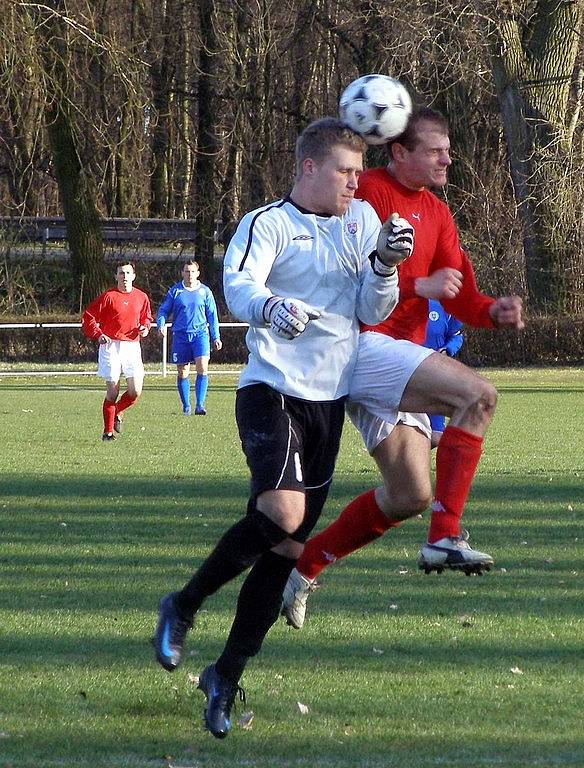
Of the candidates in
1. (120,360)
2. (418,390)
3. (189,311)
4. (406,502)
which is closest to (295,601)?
(406,502)

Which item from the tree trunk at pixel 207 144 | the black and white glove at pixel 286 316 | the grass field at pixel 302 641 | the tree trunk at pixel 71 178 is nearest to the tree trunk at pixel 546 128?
the tree trunk at pixel 207 144

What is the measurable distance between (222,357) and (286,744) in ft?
92.9

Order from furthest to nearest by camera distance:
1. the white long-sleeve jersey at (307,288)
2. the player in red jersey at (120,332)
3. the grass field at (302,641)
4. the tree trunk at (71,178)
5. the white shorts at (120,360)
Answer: the tree trunk at (71,178) → the white shorts at (120,360) → the player in red jersey at (120,332) → the white long-sleeve jersey at (307,288) → the grass field at (302,641)

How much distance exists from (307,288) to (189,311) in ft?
46.4

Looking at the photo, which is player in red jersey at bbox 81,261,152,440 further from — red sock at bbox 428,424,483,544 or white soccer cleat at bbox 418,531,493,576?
white soccer cleat at bbox 418,531,493,576

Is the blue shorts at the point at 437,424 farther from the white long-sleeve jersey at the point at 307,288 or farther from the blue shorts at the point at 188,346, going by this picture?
the blue shorts at the point at 188,346

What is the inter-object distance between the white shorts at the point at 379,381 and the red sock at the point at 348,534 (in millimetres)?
320

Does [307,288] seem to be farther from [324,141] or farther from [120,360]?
[120,360]

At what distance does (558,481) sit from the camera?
36.8ft

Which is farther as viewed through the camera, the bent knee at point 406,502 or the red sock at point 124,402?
the red sock at point 124,402

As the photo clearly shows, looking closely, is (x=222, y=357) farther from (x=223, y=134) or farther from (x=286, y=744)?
(x=286, y=744)

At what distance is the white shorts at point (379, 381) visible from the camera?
17.4 feet

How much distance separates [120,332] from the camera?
16219 mm

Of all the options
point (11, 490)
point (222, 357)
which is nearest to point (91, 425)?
point (11, 490)
